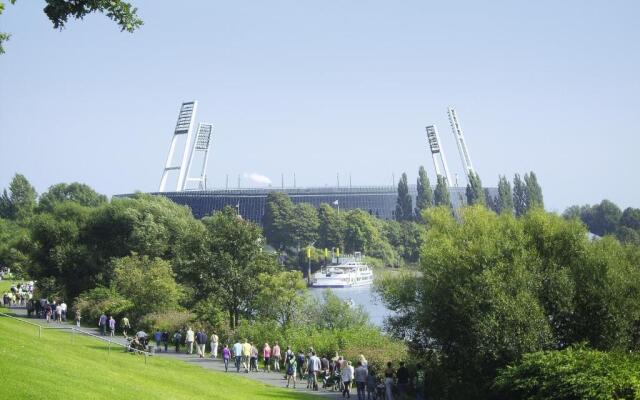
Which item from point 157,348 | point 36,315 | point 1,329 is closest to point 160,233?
point 36,315

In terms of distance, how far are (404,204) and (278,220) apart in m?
24.0

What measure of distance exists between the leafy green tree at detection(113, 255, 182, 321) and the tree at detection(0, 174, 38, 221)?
82434 millimetres

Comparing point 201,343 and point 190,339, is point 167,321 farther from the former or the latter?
point 201,343

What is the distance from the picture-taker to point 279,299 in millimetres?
39094

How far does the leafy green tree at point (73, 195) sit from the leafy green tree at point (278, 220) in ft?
100

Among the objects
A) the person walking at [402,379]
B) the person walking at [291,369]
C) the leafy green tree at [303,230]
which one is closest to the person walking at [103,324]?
the person walking at [291,369]

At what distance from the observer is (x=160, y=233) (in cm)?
5241

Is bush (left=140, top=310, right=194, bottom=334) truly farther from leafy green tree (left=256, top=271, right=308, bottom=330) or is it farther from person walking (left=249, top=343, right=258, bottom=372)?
person walking (left=249, top=343, right=258, bottom=372)

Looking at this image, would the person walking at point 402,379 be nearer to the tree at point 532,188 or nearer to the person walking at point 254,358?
the person walking at point 254,358

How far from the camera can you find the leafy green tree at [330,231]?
4850 inches

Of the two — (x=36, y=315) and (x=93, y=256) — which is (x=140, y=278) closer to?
(x=36, y=315)

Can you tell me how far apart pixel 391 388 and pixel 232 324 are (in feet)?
59.0

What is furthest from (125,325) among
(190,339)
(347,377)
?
(347,377)

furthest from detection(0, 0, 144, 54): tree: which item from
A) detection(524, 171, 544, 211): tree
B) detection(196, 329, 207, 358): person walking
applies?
detection(524, 171, 544, 211): tree
